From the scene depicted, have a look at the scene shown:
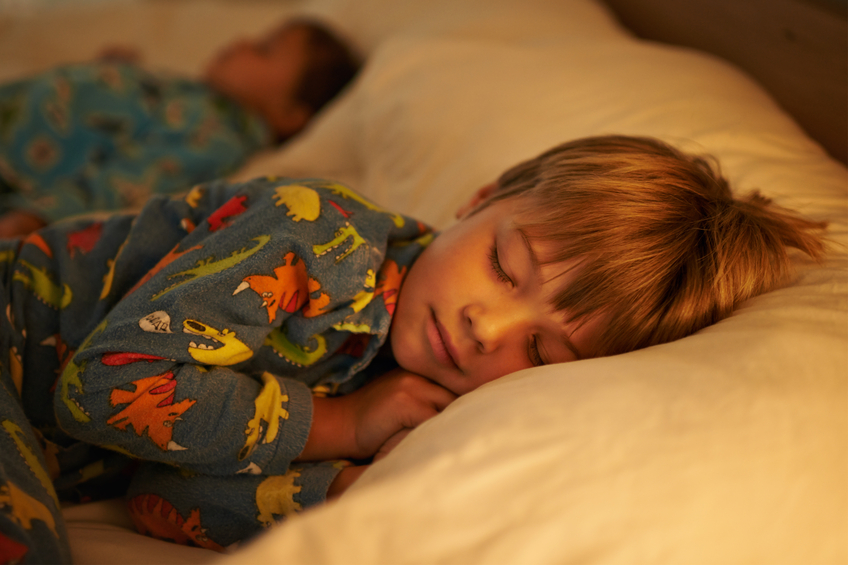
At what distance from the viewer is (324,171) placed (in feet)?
4.77

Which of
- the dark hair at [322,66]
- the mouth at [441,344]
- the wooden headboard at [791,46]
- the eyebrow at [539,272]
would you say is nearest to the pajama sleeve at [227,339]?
the mouth at [441,344]

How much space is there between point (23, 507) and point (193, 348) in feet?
0.69

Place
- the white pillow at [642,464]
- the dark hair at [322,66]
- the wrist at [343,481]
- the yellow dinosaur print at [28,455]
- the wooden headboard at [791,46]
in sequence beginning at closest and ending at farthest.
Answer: the white pillow at [642,464]
the yellow dinosaur print at [28,455]
the wrist at [343,481]
the wooden headboard at [791,46]
the dark hair at [322,66]

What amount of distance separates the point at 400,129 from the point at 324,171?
0.30 m

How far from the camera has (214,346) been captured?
0.67 meters

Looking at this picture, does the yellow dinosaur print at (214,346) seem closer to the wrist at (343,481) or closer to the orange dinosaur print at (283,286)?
the orange dinosaur print at (283,286)

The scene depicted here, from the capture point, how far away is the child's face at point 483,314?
2.28ft

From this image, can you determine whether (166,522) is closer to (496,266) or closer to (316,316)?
(316,316)

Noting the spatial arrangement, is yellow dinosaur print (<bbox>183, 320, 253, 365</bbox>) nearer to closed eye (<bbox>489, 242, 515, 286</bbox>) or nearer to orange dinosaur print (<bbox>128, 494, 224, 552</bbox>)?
orange dinosaur print (<bbox>128, 494, 224, 552</bbox>)

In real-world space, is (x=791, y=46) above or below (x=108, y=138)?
above

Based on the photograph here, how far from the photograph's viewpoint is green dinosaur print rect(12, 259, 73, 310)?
81cm

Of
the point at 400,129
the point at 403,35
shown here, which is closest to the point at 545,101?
the point at 400,129

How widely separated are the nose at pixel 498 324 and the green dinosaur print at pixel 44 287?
0.57 meters

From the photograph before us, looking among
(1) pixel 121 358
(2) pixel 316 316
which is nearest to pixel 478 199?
(2) pixel 316 316
